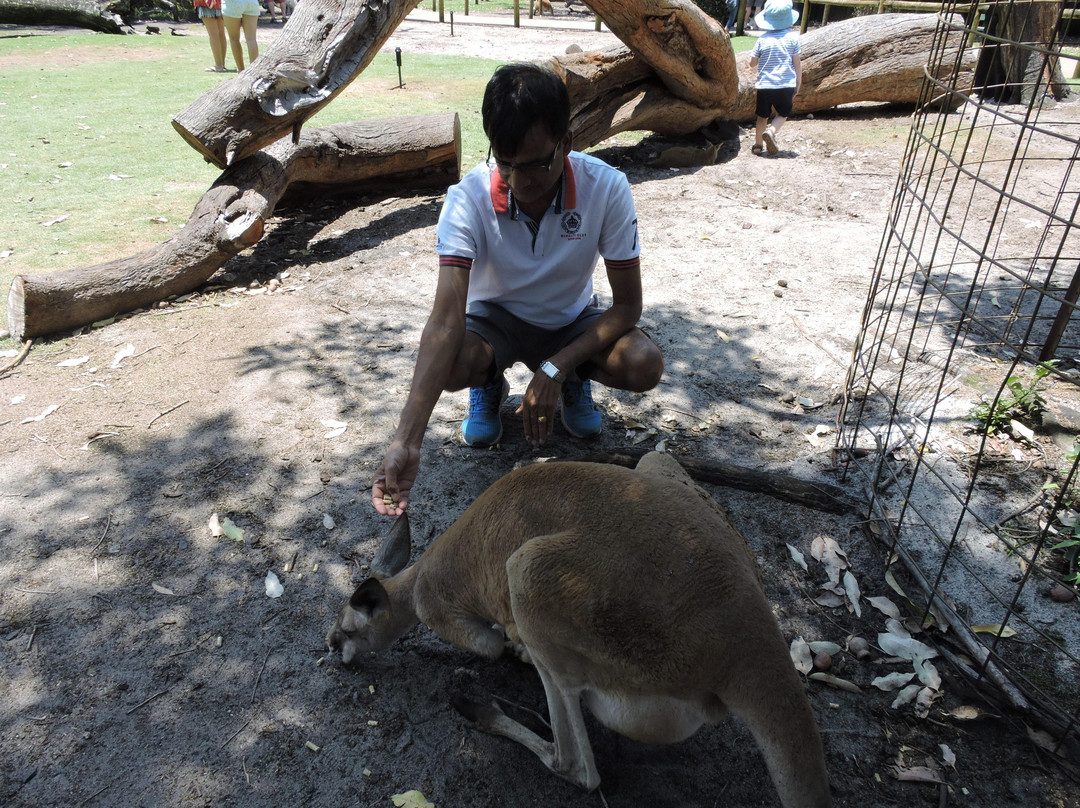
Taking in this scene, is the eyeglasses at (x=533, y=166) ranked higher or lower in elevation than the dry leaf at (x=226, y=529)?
higher

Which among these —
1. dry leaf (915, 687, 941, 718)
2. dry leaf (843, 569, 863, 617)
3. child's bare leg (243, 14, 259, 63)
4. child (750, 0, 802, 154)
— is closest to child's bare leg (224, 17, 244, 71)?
child's bare leg (243, 14, 259, 63)

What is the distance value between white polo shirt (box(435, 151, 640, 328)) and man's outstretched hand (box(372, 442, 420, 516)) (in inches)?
36.5

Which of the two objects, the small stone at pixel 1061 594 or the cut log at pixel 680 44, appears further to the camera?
the cut log at pixel 680 44

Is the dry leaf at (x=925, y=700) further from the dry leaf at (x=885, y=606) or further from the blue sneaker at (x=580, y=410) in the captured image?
the blue sneaker at (x=580, y=410)

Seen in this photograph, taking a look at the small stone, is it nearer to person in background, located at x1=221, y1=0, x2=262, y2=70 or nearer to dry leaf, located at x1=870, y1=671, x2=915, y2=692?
dry leaf, located at x1=870, y1=671, x2=915, y2=692

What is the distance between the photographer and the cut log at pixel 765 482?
11.1ft

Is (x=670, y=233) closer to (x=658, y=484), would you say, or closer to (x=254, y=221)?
(x=254, y=221)

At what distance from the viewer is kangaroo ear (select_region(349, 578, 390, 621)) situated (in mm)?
2518

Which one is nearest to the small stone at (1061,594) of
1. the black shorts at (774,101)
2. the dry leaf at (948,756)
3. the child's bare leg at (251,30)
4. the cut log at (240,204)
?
the dry leaf at (948,756)

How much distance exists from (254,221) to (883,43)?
828cm

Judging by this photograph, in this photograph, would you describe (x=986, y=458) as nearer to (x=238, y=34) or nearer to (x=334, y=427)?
(x=334, y=427)

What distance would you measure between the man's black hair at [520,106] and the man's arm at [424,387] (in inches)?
25.0

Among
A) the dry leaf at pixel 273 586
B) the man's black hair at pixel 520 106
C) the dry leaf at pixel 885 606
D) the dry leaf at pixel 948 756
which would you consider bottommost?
the dry leaf at pixel 273 586

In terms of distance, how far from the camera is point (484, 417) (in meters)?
3.90
